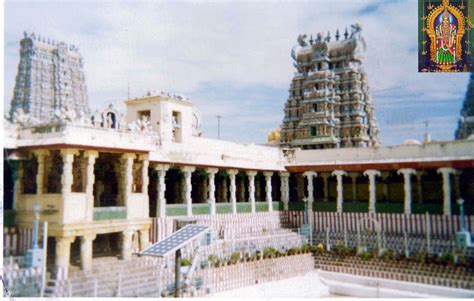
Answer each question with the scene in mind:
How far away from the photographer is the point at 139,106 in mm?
21062

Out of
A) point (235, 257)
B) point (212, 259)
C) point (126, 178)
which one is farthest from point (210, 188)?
point (126, 178)

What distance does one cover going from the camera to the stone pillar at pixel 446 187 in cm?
1917

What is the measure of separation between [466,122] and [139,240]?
→ 14823 millimetres

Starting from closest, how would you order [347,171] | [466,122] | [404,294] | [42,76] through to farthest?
[404,294] → [466,122] → [347,171] → [42,76]

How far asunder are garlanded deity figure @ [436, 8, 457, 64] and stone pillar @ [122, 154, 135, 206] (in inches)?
415

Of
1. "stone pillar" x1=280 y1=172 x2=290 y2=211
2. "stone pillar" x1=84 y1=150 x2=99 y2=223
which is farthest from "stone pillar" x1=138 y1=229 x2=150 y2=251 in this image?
"stone pillar" x1=280 y1=172 x2=290 y2=211

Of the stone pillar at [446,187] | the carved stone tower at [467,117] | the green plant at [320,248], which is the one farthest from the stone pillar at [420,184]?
the green plant at [320,248]

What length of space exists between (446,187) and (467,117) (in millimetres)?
4956

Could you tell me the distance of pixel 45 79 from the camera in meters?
38.4

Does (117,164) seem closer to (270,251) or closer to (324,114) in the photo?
(270,251)

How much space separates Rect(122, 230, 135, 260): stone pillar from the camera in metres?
16.9

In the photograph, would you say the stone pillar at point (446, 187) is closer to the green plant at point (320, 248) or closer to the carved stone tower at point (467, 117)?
the carved stone tower at point (467, 117)

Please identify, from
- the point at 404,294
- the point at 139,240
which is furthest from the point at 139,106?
the point at 404,294

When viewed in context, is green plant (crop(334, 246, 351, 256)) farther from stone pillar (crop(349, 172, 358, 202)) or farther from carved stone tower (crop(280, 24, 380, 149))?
carved stone tower (crop(280, 24, 380, 149))
